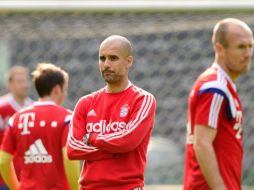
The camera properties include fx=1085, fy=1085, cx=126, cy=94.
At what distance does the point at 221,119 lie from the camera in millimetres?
7121

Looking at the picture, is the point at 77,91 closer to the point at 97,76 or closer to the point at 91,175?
the point at 97,76

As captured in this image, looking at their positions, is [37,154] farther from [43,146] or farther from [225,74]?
[225,74]

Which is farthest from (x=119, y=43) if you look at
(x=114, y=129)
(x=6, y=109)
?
(x=6, y=109)

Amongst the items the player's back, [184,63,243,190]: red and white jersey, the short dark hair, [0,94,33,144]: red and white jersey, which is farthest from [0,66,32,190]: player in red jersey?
[184,63,243,190]: red and white jersey

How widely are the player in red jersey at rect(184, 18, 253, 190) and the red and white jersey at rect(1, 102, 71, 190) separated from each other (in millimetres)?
1305

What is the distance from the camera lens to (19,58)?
594 inches

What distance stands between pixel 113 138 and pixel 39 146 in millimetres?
1586

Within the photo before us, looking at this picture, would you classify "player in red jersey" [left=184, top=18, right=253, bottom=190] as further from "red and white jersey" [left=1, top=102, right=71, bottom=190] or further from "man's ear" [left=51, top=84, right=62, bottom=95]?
"man's ear" [left=51, top=84, right=62, bottom=95]

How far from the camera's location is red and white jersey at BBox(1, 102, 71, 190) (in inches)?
327

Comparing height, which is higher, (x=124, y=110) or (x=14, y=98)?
(x=124, y=110)

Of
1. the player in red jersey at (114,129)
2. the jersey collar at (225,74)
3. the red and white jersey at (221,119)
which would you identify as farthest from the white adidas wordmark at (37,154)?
the jersey collar at (225,74)

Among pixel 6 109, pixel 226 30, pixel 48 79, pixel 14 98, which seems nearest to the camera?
pixel 226 30
